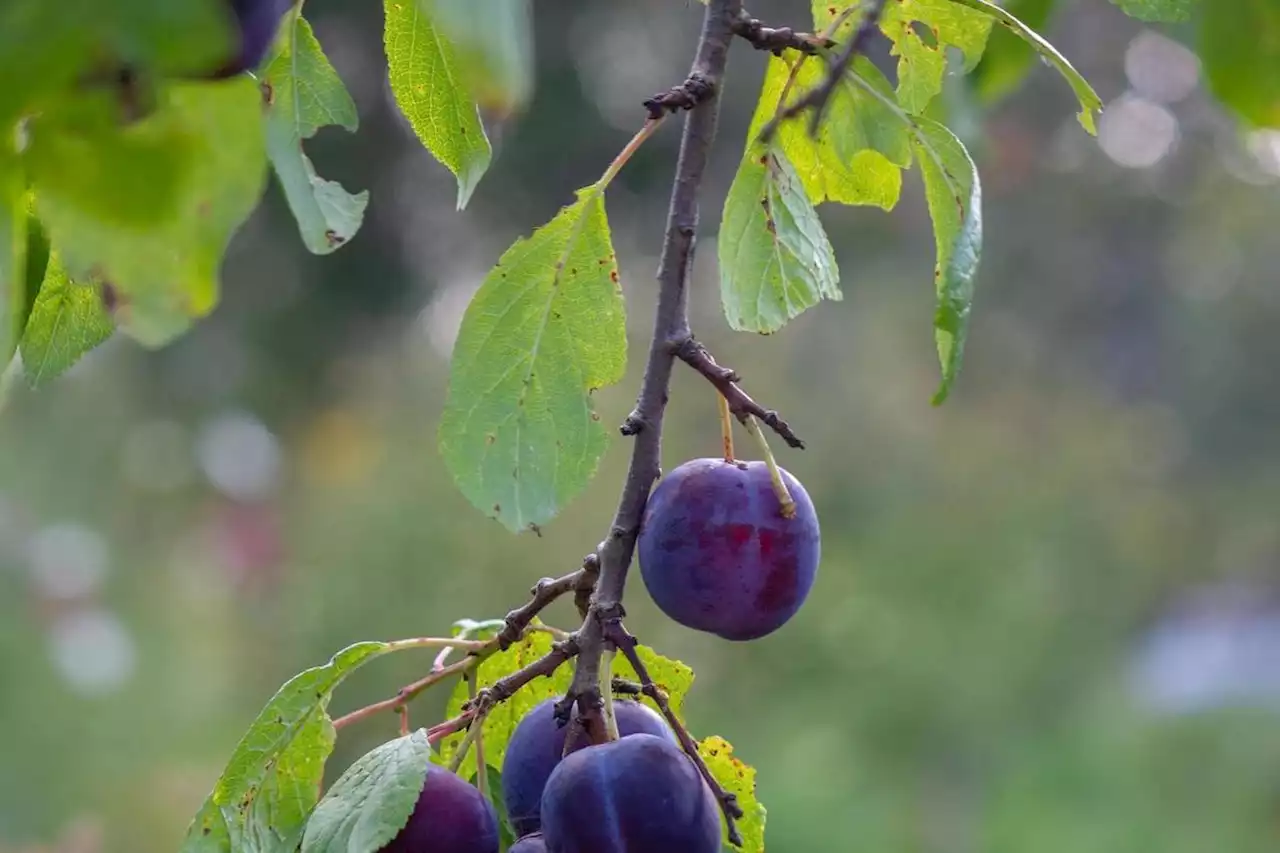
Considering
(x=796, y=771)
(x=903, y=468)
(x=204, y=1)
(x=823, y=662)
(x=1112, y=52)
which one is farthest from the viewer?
(x=1112, y=52)

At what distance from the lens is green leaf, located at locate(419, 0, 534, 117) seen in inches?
8.7

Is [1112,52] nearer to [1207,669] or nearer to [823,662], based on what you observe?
[1207,669]

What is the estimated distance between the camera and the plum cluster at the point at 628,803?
46 centimetres

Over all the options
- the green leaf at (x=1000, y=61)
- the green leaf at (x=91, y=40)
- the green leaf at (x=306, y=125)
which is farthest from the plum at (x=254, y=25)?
the green leaf at (x=1000, y=61)

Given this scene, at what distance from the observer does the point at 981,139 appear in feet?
2.52

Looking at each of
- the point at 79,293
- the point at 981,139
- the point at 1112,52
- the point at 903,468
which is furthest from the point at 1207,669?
the point at 79,293

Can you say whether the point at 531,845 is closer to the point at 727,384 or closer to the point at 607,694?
the point at 607,694

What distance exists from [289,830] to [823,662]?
133 inches

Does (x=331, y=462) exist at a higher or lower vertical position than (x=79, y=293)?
lower

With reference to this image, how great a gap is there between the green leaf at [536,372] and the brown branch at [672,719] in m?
0.09

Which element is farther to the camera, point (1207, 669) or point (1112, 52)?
point (1112, 52)

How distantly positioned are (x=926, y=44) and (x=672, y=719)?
0.34m

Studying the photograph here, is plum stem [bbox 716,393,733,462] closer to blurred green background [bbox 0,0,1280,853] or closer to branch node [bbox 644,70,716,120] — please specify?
branch node [bbox 644,70,716,120]

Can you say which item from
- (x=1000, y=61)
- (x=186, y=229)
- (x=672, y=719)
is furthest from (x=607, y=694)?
(x=1000, y=61)
